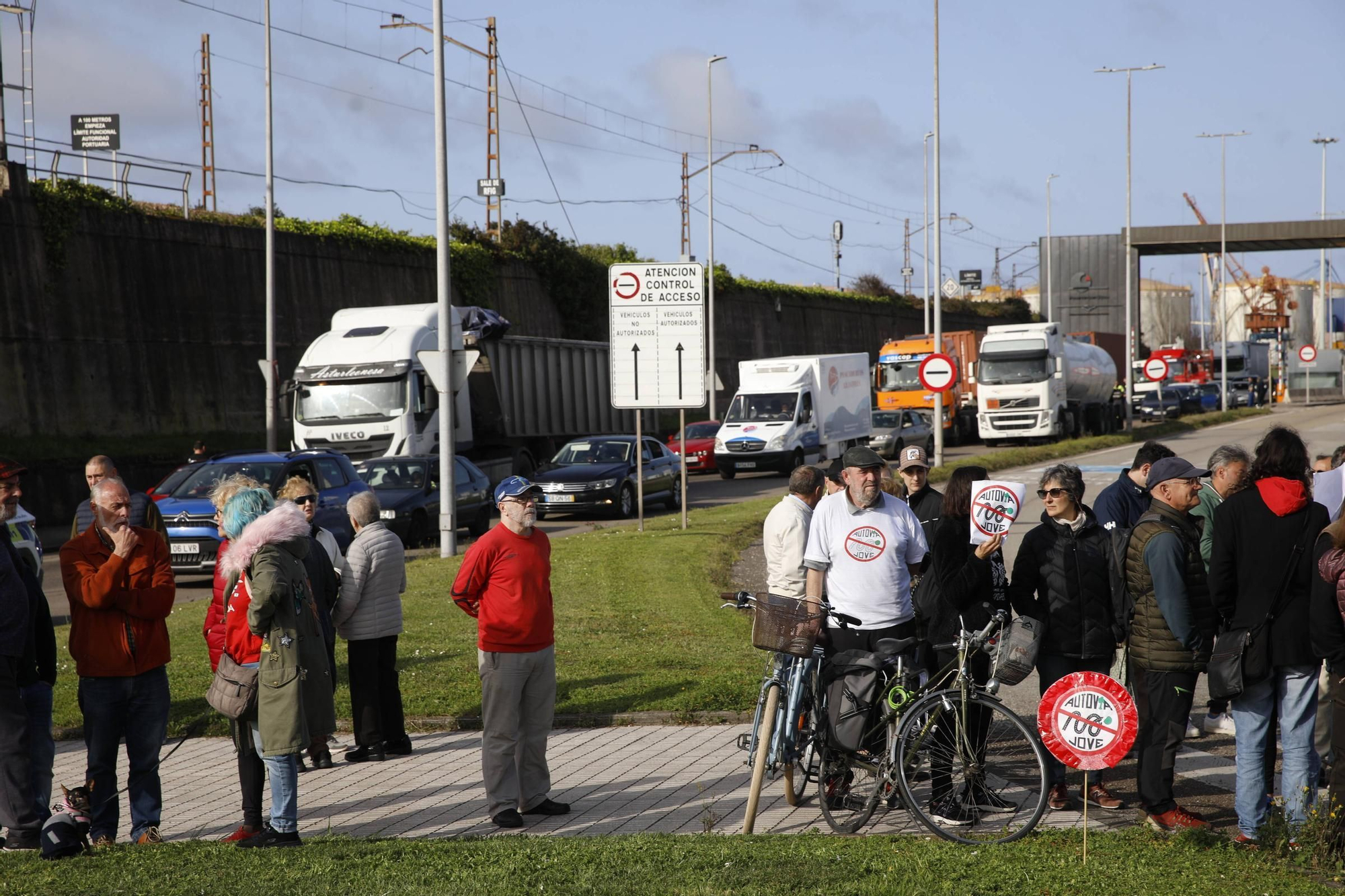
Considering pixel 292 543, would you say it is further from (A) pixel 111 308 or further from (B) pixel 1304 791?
(A) pixel 111 308

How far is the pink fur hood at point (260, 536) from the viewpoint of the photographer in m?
6.26

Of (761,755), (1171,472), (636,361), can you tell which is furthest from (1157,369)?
(761,755)

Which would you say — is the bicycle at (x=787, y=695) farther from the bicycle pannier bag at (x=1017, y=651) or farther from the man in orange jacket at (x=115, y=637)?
the man in orange jacket at (x=115, y=637)

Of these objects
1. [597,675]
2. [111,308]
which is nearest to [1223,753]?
[597,675]

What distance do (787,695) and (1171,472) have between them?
7.14ft

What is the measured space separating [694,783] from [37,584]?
361 centimetres

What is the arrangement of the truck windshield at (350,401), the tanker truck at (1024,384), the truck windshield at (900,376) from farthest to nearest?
the truck windshield at (900,376)
the tanker truck at (1024,384)
the truck windshield at (350,401)

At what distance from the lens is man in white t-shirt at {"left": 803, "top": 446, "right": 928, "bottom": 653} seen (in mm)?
6766

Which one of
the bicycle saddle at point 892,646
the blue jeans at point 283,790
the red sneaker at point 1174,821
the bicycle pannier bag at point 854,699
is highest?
the bicycle saddle at point 892,646

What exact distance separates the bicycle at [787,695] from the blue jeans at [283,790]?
6.98ft

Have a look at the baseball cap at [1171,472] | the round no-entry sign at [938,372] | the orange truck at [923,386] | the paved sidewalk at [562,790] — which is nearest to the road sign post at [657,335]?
the round no-entry sign at [938,372]

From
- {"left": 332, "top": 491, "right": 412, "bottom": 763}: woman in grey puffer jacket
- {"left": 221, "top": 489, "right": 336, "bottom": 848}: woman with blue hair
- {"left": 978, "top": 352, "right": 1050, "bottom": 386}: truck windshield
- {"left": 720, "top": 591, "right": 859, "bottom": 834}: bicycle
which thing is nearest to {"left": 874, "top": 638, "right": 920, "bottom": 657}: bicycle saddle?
{"left": 720, "top": 591, "right": 859, "bottom": 834}: bicycle

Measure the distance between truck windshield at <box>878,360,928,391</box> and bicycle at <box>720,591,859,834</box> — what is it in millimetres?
40839

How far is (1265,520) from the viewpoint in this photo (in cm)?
626
